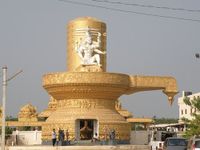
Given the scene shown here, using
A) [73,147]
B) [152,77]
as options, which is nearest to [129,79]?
[152,77]

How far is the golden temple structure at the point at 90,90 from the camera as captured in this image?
136 feet

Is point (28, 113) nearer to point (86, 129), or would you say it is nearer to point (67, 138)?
point (86, 129)

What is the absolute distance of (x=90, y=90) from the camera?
41688 mm

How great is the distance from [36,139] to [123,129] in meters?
10.8

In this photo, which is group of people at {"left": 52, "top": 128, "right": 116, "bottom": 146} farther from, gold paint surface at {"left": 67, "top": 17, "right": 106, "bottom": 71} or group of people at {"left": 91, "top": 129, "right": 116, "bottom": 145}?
gold paint surface at {"left": 67, "top": 17, "right": 106, "bottom": 71}

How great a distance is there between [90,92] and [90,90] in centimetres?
23

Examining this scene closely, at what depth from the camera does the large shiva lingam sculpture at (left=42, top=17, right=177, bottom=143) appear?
41.4 meters

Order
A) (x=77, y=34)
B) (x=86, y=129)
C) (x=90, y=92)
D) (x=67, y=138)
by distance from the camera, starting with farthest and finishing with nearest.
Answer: (x=77, y=34)
(x=86, y=129)
(x=90, y=92)
(x=67, y=138)

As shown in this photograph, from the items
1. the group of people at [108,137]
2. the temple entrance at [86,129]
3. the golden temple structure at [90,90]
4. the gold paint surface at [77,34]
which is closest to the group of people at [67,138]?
the group of people at [108,137]

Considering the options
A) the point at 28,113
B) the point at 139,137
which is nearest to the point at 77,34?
the point at 139,137

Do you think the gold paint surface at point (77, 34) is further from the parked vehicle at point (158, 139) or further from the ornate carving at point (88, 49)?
the parked vehicle at point (158, 139)

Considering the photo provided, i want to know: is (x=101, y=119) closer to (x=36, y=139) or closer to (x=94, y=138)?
(x=94, y=138)

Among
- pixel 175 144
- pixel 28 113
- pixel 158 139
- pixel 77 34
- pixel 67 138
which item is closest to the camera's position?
pixel 175 144

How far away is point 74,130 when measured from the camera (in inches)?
1628
